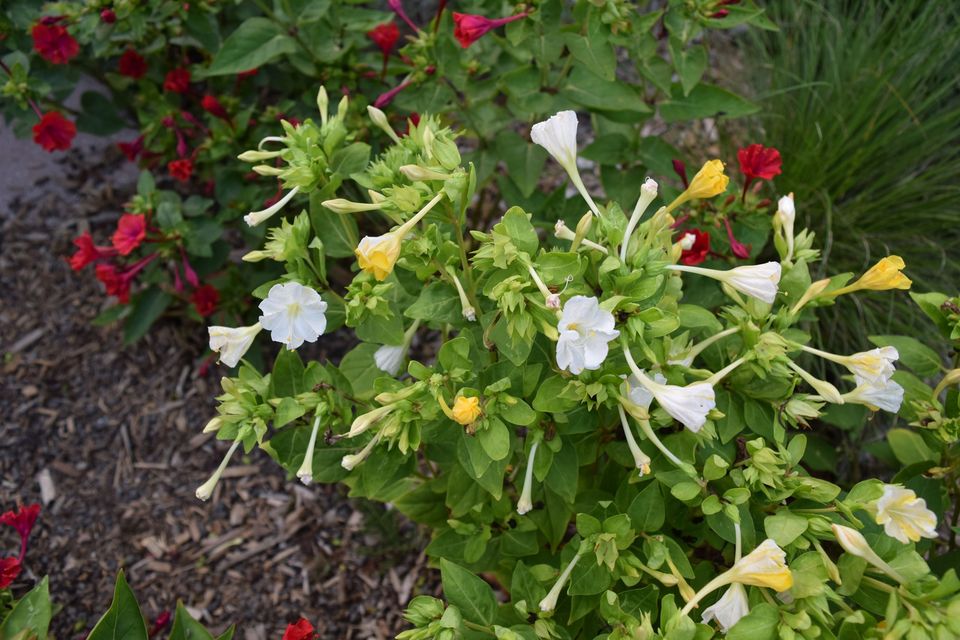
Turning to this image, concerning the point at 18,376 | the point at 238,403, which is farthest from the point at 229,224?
the point at 238,403

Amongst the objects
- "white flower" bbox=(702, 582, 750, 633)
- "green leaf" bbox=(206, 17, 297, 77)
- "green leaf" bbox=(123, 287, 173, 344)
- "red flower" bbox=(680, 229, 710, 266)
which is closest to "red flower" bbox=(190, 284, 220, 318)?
"green leaf" bbox=(123, 287, 173, 344)

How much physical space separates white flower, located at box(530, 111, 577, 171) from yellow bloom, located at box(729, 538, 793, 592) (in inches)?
25.5

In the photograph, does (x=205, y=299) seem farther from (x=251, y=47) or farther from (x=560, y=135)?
(x=560, y=135)

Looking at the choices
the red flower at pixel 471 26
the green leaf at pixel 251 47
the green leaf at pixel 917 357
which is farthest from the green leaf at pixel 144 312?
the green leaf at pixel 917 357

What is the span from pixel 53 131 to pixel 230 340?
133 centimetres

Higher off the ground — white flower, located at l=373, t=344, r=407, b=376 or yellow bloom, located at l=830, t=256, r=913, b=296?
yellow bloom, located at l=830, t=256, r=913, b=296

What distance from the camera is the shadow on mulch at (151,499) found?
213 centimetres

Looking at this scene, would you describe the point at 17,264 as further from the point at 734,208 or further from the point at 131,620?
the point at 734,208

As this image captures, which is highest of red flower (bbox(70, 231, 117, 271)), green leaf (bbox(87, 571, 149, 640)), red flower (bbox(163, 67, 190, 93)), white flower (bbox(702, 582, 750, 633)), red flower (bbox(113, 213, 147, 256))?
red flower (bbox(163, 67, 190, 93))

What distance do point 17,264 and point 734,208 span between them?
237cm

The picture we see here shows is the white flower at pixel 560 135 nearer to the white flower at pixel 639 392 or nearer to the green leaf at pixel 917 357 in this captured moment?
the white flower at pixel 639 392

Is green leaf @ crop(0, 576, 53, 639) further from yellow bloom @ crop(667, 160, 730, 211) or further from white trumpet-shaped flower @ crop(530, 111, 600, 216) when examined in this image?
yellow bloom @ crop(667, 160, 730, 211)

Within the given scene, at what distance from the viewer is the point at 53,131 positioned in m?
2.20

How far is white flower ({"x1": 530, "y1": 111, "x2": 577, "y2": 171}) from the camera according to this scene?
4.04 feet
